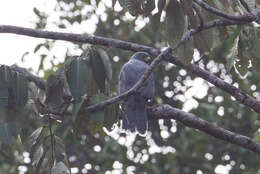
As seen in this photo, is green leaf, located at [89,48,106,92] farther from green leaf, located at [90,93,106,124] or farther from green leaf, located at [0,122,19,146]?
green leaf, located at [0,122,19,146]

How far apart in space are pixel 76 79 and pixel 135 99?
2.03 m

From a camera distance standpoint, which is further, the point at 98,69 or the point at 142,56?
the point at 142,56

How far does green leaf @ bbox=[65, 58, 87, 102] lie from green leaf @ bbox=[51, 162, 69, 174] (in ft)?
1.69

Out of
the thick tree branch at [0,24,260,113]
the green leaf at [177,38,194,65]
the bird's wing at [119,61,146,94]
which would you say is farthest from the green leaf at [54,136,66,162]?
the bird's wing at [119,61,146,94]

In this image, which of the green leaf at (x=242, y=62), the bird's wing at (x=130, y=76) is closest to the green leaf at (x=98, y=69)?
the green leaf at (x=242, y=62)

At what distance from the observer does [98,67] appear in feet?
11.9

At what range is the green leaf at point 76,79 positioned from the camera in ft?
10.9

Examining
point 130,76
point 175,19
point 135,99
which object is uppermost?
point 175,19

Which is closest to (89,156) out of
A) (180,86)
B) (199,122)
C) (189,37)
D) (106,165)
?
(106,165)

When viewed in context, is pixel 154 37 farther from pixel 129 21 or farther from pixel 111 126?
pixel 111 126

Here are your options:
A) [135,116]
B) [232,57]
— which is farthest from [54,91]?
[135,116]

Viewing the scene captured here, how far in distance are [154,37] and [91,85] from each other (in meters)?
3.55

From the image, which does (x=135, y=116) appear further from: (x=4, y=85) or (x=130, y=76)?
(x=4, y=85)

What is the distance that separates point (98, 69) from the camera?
3613 mm
